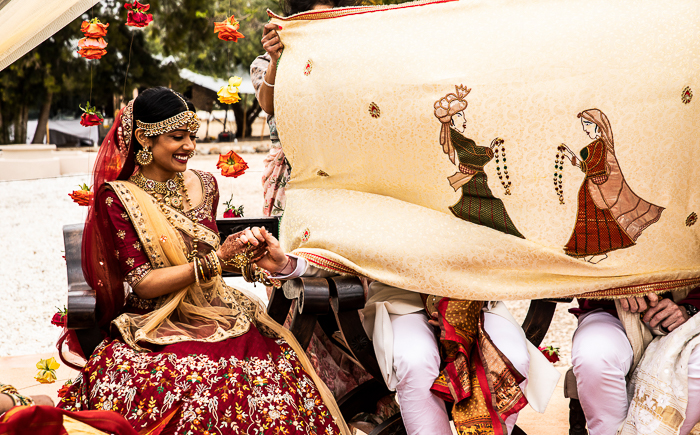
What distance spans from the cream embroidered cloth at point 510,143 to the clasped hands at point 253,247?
15 cm

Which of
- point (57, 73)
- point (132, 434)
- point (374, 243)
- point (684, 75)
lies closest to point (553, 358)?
point (374, 243)

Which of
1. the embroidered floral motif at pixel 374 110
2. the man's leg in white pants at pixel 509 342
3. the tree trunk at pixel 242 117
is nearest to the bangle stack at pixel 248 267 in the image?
the embroidered floral motif at pixel 374 110

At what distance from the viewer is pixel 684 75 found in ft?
6.77

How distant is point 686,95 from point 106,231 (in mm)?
1955

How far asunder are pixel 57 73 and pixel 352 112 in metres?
15.2

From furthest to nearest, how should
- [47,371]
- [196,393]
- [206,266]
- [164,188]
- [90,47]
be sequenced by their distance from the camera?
[47,371] < [90,47] < [164,188] < [206,266] < [196,393]

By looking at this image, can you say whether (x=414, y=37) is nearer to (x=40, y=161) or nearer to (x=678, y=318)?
(x=678, y=318)

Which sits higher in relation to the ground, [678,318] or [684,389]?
[678,318]

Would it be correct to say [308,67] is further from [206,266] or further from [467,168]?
[206,266]

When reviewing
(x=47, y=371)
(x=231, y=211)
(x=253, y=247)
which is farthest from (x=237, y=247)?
(x=47, y=371)

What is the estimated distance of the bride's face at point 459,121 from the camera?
2.19 metres

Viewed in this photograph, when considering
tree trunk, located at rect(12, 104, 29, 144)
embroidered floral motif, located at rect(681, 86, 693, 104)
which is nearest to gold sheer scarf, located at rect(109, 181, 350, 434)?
embroidered floral motif, located at rect(681, 86, 693, 104)

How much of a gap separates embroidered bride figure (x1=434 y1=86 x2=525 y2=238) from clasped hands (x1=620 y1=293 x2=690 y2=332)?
46cm

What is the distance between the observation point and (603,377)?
2182mm
